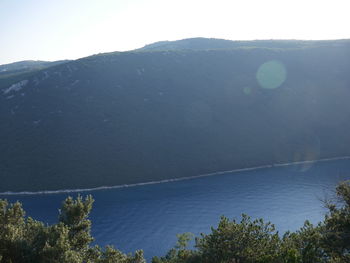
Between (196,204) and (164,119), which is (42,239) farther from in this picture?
(164,119)

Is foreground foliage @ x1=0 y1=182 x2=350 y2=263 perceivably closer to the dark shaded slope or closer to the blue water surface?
the blue water surface

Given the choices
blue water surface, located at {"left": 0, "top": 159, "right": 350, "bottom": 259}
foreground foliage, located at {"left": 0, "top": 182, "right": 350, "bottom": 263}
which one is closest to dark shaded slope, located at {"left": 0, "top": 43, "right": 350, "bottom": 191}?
blue water surface, located at {"left": 0, "top": 159, "right": 350, "bottom": 259}

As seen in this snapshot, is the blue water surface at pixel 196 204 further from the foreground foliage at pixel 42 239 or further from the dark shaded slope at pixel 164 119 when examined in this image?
the foreground foliage at pixel 42 239

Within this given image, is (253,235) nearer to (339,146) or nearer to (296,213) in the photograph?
(296,213)

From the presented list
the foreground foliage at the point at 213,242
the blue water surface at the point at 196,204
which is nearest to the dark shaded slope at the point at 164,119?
the blue water surface at the point at 196,204

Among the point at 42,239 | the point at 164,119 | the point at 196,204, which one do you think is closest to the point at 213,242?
the point at 42,239

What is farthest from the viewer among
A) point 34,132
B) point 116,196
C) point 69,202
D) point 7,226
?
point 34,132

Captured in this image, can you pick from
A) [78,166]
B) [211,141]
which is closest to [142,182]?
[78,166]
